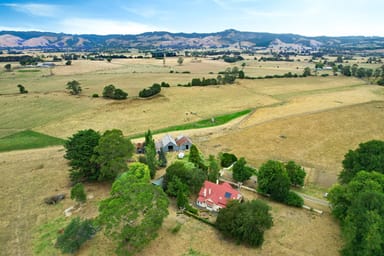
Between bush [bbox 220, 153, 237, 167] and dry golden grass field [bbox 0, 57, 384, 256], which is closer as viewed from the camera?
dry golden grass field [bbox 0, 57, 384, 256]

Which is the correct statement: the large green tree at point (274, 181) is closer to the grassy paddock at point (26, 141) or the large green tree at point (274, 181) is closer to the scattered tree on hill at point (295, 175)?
the scattered tree on hill at point (295, 175)

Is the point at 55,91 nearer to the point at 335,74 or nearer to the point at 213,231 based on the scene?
the point at 213,231

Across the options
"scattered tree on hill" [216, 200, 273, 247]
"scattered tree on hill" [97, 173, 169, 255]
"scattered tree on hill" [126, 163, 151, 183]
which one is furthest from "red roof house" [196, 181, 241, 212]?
"scattered tree on hill" [97, 173, 169, 255]

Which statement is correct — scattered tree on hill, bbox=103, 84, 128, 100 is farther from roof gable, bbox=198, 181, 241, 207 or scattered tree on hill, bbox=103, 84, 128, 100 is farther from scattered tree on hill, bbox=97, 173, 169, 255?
scattered tree on hill, bbox=97, 173, 169, 255

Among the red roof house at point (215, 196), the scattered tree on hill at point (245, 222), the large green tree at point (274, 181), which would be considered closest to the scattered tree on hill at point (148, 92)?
the red roof house at point (215, 196)

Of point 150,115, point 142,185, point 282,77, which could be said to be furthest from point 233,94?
point 142,185

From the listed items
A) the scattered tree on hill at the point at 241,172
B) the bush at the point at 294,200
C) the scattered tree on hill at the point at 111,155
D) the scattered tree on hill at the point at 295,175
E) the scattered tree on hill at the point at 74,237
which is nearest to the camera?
the scattered tree on hill at the point at 74,237

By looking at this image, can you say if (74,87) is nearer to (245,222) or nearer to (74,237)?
(74,237)
